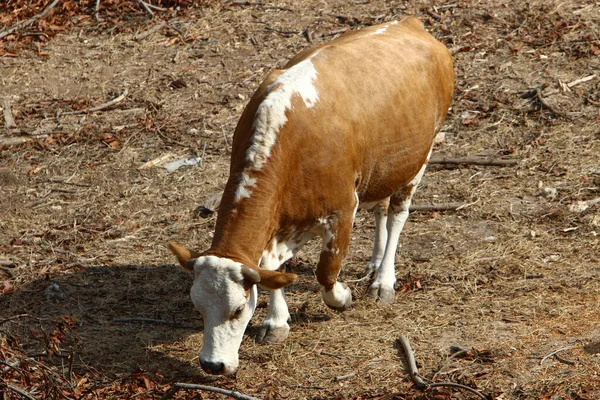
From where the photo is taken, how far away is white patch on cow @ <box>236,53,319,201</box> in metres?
6.32

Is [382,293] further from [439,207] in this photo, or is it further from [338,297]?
[439,207]

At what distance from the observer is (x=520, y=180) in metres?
9.65

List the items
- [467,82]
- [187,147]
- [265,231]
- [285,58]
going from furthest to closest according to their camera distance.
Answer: [285,58] → [467,82] → [187,147] → [265,231]

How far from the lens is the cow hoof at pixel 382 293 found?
25.3 ft

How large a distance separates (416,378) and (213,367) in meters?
1.42

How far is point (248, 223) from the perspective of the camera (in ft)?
20.5

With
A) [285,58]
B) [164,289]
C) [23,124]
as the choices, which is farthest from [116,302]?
[285,58]

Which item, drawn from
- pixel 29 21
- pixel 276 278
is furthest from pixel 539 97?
pixel 29 21


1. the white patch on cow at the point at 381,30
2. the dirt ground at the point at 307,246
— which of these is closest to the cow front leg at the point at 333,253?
the dirt ground at the point at 307,246

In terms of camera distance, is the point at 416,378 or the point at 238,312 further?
the point at 416,378

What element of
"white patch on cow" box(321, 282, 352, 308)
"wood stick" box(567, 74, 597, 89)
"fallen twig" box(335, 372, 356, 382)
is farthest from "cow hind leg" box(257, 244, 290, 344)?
"wood stick" box(567, 74, 597, 89)

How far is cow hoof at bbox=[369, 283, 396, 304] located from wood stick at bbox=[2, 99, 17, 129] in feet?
18.3

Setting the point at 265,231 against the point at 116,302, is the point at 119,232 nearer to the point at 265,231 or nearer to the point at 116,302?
the point at 116,302

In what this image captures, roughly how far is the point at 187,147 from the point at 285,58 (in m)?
2.51
